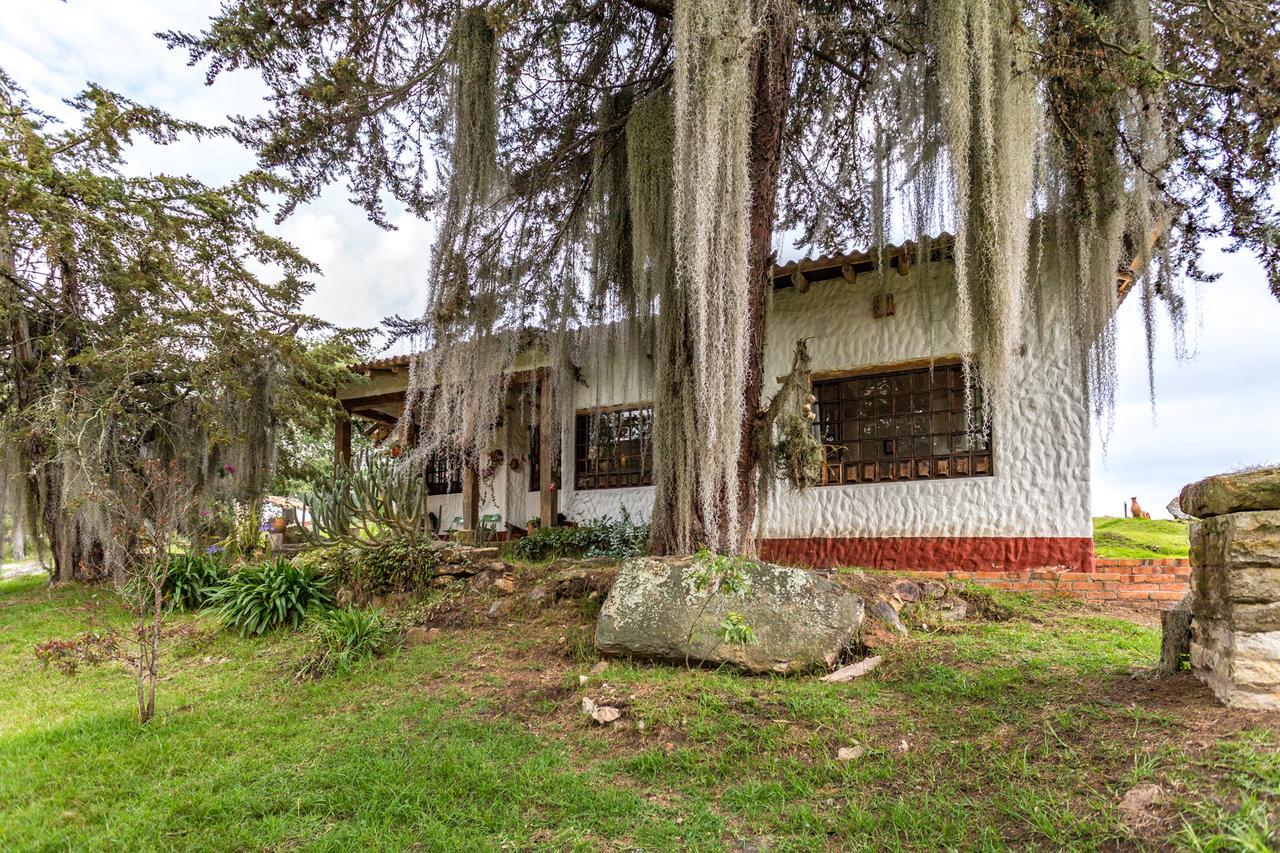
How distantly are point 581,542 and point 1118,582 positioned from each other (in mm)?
5132

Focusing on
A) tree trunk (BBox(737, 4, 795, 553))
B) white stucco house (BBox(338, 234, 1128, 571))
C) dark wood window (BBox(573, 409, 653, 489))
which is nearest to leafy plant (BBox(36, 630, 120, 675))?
white stucco house (BBox(338, 234, 1128, 571))

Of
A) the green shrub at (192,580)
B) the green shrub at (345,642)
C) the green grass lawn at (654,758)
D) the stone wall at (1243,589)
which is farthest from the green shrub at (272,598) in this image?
the stone wall at (1243,589)

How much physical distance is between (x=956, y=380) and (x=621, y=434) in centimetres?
401

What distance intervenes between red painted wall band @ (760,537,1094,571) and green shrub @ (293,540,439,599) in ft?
9.64

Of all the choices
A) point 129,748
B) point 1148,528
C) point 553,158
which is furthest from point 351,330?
point 1148,528

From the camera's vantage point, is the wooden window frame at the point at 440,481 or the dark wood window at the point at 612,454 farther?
the wooden window frame at the point at 440,481

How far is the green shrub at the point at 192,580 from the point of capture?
22.8ft

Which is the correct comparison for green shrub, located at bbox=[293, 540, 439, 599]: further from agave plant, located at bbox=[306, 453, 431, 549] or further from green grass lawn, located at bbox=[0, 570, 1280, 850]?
green grass lawn, located at bbox=[0, 570, 1280, 850]

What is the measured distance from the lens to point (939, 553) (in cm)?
683

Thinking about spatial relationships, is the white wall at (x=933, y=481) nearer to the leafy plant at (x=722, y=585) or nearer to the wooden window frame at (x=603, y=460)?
the wooden window frame at (x=603, y=460)

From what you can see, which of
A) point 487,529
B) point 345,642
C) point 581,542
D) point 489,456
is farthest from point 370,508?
point 489,456

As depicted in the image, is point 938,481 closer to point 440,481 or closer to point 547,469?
point 547,469

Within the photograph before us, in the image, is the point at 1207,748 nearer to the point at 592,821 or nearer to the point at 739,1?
the point at 592,821

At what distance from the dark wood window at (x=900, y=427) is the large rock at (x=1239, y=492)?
388 centimetres
